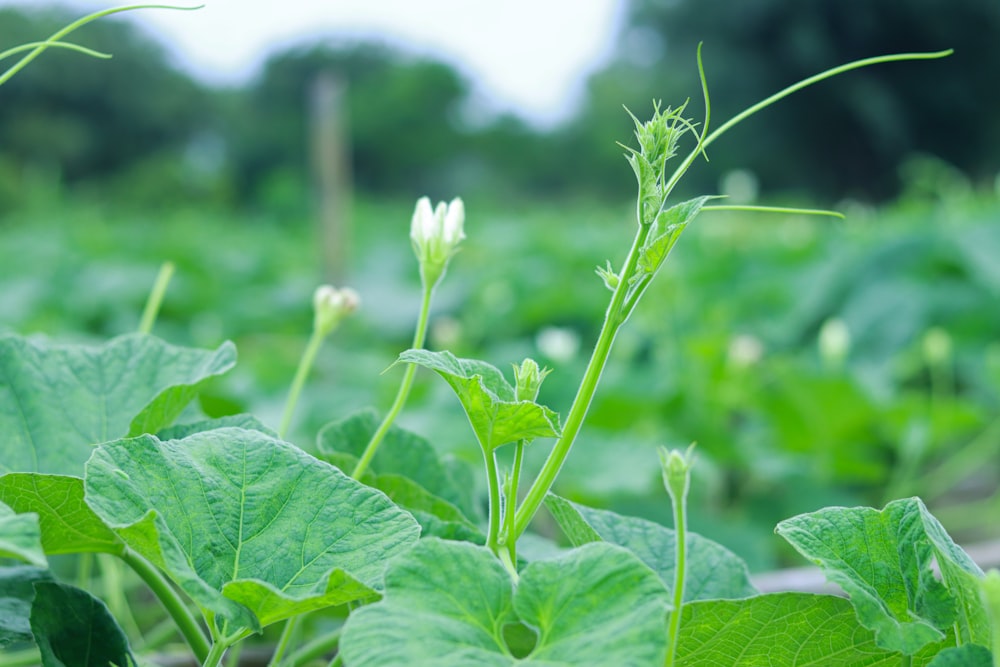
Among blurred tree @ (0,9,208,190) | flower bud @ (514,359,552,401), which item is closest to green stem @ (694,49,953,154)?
flower bud @ (514,359,552,401)

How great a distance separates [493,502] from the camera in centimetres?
39

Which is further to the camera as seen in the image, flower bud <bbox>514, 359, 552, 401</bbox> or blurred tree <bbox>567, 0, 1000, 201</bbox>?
blurred tree <bbox>567, 0, 1000, 201</bbox>

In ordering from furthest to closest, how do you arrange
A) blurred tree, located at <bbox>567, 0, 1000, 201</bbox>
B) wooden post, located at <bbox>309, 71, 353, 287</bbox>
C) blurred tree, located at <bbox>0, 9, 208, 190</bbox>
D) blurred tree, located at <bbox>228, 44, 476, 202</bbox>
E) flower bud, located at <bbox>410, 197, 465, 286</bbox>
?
blurred tree, located at <bbox>228, 44, 476, 202</bbox>, blurred tree, located at <bbox>0, 9, 208, 190</bbox>, blurred tree, located at <bbox>567, 0, 1000, 201</bbox>, wooden post, located at <bbox>309, 71, 353, 287</bbox>, flower bud, located at <bbox>410, 197, 465, 286</bbox>

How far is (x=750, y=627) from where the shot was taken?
1.34ft

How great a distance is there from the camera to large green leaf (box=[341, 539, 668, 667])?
12.0 inches

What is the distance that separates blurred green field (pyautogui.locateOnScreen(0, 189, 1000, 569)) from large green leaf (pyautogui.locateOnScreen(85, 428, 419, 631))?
88 centimetres

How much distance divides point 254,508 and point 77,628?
0.11 meters

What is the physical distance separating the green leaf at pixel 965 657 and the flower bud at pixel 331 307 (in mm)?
407

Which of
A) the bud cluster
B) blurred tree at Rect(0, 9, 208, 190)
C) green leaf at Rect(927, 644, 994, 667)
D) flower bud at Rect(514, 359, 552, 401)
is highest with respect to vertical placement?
blurred tree at Rect(0, 9, 208, 190)

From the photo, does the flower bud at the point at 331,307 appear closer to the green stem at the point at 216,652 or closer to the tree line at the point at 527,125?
the green stem at the point at 216,652

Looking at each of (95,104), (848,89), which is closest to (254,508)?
(848,89)

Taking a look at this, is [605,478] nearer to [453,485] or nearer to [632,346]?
[632,346]

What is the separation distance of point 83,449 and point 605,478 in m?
0.99

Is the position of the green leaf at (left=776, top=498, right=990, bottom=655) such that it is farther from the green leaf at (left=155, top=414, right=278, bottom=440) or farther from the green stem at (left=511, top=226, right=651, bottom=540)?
the green leaf at (left=155, top=414, right=278, bottom=440)
